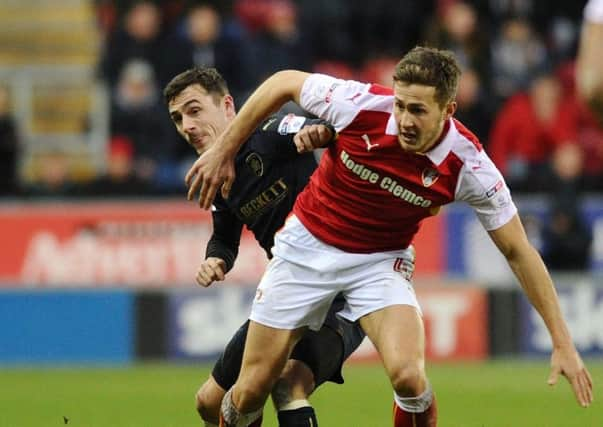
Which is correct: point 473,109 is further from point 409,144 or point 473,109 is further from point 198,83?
point 409,144

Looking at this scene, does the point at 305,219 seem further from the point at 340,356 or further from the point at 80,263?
the point at 80,263

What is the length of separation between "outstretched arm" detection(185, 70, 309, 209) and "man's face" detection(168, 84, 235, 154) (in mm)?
415

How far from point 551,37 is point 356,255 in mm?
10757

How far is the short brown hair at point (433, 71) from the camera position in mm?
5750

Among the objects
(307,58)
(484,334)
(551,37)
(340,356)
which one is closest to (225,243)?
(340,356)

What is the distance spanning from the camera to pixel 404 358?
19.1ft

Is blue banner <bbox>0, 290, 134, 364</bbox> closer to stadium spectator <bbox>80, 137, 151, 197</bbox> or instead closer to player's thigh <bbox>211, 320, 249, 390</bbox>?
stadium spectator <bbox>80, 137, 151, 197</bbox>

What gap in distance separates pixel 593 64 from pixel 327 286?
8.24 ft

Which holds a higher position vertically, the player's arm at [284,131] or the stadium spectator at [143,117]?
the player's arm at [284,131]

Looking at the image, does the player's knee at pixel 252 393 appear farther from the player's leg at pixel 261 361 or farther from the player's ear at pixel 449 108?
the player's ear at pixel 449 108

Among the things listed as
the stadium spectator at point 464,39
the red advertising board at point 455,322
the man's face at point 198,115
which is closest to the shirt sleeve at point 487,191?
the man's face at point 198,115

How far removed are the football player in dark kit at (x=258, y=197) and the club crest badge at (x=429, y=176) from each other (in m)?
0.68

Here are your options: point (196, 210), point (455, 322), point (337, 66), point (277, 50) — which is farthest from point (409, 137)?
point (337, 66)

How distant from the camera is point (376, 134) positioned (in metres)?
5.98
